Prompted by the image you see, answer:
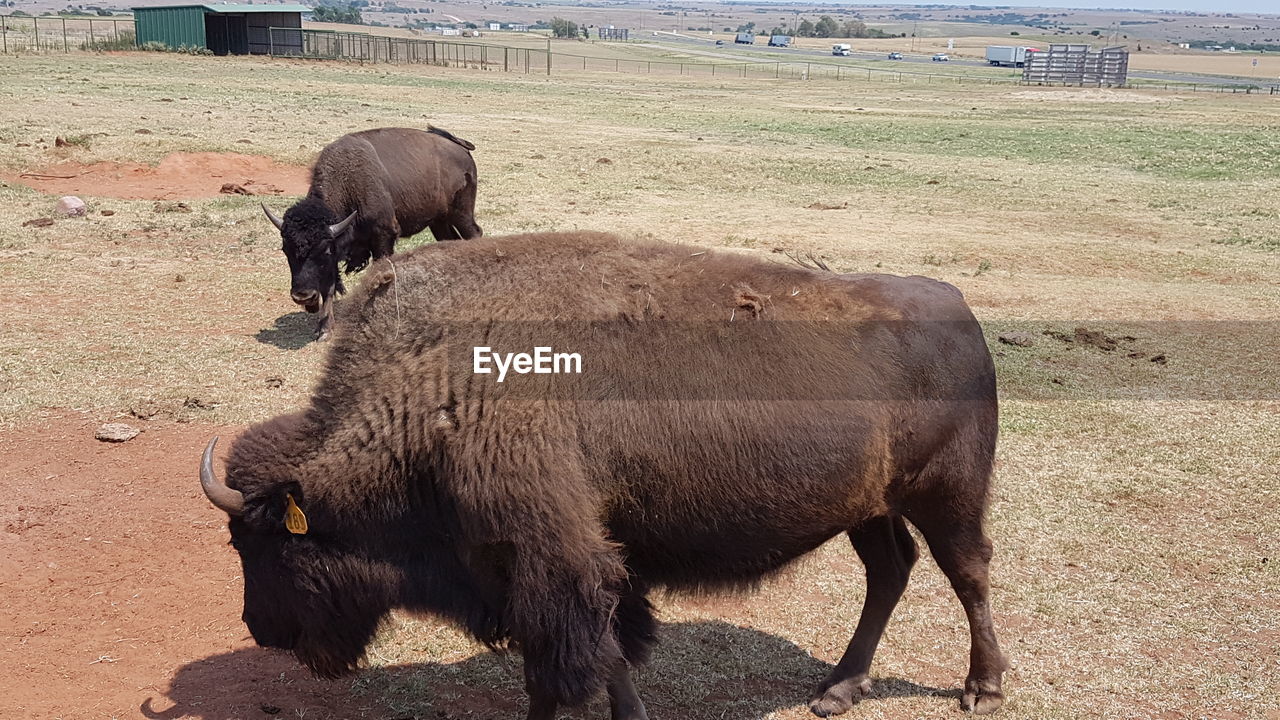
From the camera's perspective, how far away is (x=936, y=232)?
731 inches

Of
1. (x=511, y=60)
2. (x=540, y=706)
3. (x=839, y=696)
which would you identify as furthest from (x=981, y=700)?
(x=511, y=60)

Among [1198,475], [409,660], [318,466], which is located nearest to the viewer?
[318,466]

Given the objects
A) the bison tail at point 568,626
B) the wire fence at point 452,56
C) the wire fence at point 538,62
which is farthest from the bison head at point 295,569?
the wire fence at point 538,62

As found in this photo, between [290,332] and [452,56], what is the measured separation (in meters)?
68.9

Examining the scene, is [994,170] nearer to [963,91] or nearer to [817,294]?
[817,294]

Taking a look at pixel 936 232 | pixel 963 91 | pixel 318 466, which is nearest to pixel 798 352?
pixel 318 466

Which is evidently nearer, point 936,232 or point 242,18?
point 936,232

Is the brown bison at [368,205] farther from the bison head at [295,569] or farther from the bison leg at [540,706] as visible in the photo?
the bison leg at [540,706]

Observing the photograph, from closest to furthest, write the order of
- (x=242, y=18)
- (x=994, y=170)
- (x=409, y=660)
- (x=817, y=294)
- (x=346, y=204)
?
(x=817, y=294), (x=409, y=660), (x=346, y=204), (x=994, y=170), (x=242, y=18)

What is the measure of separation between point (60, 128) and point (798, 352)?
77.9 feet

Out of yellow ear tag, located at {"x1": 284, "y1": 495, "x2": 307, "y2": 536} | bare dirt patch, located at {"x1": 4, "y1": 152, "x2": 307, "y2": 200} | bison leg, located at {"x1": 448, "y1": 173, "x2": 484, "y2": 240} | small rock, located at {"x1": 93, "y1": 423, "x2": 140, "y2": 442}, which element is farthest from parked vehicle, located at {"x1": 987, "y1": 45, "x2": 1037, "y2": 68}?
yellow ear tag, located at {"x1": 284, "y1": 495, "x2": 307, "y2": 536}

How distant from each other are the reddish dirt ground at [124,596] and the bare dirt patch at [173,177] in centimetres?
1180
